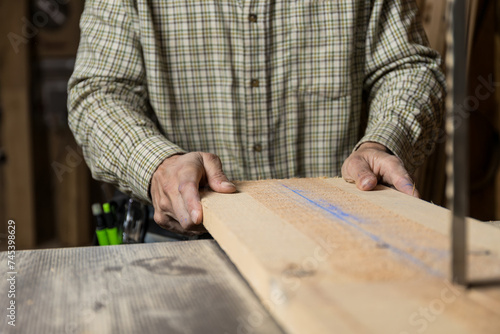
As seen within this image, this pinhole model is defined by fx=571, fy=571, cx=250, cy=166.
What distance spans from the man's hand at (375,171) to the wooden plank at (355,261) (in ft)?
0.39

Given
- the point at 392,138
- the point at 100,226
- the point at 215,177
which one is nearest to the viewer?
the point at 215,177

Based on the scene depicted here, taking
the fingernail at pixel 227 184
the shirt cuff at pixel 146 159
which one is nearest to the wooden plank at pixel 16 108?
the shirt cuff at pixel 146 159

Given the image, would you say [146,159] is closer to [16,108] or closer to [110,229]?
[110,229]

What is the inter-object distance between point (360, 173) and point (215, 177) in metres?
0.34

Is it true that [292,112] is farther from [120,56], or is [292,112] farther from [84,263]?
[84,263]

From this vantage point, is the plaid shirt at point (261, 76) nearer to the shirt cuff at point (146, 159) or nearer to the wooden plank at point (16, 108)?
the shirt cuff at point (146, 159)

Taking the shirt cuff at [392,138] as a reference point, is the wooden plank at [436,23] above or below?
above

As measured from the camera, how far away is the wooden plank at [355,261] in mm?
613

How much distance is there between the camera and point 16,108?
3721 millimetres

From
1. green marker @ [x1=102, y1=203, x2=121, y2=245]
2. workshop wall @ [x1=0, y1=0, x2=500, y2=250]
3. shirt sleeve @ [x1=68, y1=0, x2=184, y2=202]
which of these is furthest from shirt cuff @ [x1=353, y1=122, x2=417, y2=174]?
workshop wall @ [x1=0, y1=0, x2=500, y2=250]

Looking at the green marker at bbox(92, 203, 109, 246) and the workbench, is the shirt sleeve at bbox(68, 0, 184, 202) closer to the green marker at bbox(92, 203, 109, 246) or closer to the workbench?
the green marker at bbox(92, 203, 109, 246)

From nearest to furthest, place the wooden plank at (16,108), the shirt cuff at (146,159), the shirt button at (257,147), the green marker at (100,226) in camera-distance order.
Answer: the shirt cuff at (146,159) → the green marker at (100,226) → the shirt button at (257,147) → the wooden plank at (16,108)

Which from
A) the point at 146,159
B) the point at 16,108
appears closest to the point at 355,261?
the point at 146,159

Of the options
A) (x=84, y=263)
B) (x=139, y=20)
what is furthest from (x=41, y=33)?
(x=84, y=263)
